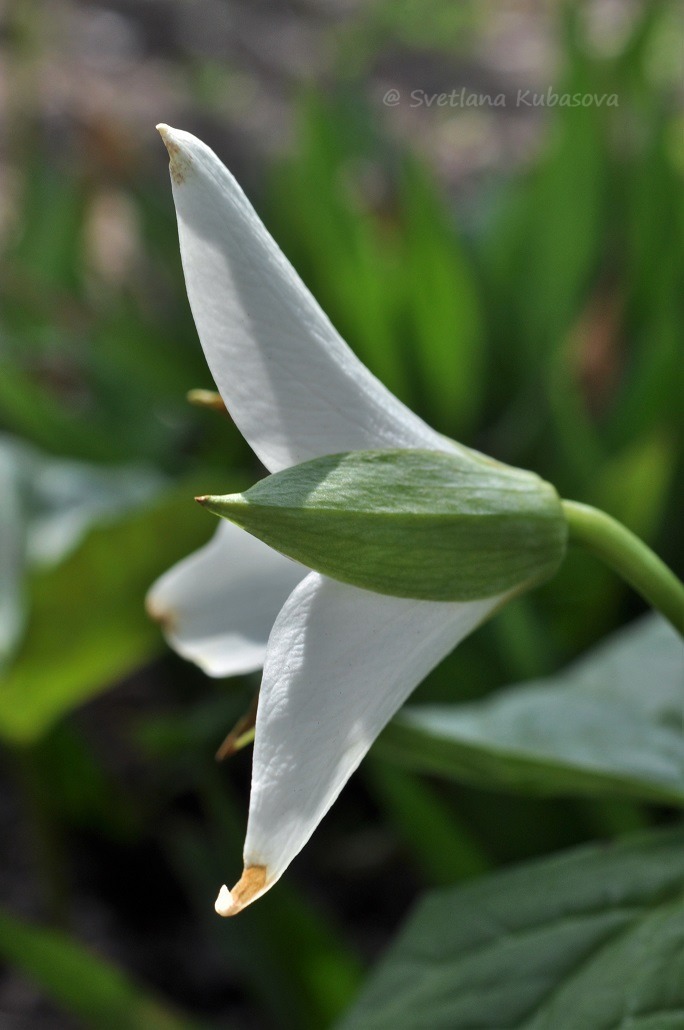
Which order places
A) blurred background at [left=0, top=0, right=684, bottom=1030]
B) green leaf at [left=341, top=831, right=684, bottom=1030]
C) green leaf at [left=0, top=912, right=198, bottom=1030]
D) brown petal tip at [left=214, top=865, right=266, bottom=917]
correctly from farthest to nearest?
1. blurred background at [left=0, top=0, right=684, bottom=1030]
2. green leaf at [left=0, top=912, right=198, bottom=1030]
3. green leaf at [left=341, top=831, right=684, bottom=1030]
4. brown petal tip at [left=214, top=865, right=266, bottom=917]

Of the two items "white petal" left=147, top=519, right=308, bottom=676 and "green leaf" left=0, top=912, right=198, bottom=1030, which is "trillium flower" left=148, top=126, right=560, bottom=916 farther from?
"green leaf" left=0, top=912, right=198, bottom=1030

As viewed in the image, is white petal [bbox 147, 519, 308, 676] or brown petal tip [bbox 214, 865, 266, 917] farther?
white petal [bbox 147, 519, 308, 676]

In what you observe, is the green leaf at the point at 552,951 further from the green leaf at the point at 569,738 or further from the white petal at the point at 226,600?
the white petal at the point at 226,600

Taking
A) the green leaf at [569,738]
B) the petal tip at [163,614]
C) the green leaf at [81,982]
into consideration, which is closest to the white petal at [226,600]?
the petal tip at [163,614]

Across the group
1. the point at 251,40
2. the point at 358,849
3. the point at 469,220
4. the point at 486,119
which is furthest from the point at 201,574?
the point at 251,40

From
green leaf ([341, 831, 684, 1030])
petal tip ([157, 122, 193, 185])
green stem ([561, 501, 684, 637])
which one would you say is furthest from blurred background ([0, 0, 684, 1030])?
petal tip ([157, 122, 193, 185])

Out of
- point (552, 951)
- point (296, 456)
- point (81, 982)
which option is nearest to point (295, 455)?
point (296, 456)
